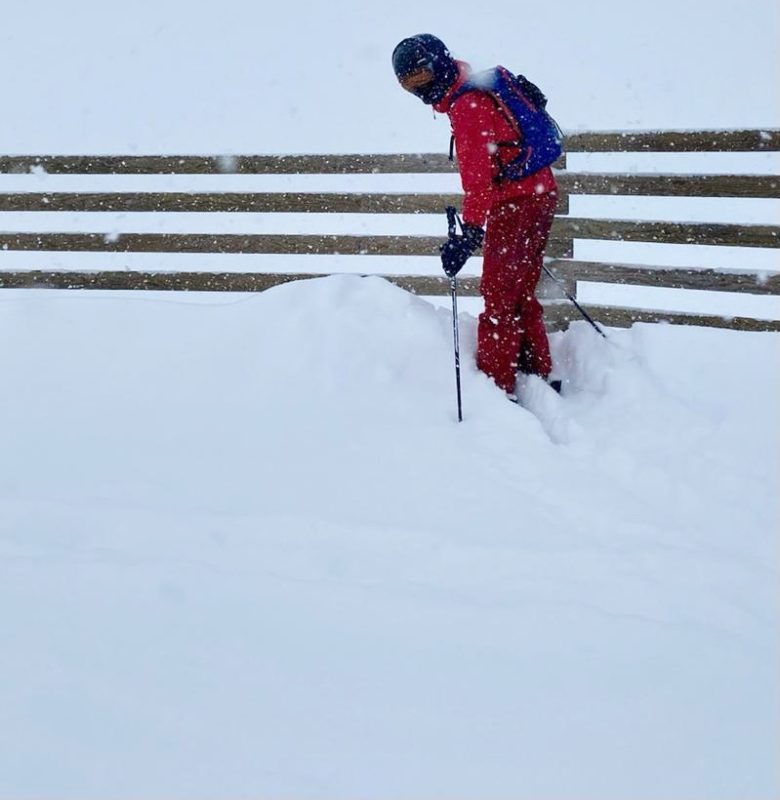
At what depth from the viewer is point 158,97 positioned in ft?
71.2

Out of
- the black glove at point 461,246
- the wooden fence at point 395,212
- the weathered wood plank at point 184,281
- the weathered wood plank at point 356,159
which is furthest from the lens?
the weathered wood plank at point 184,281

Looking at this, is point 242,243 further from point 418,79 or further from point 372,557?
point 372,557

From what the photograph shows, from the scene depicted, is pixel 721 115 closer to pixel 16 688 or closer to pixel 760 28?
pixel 760 28

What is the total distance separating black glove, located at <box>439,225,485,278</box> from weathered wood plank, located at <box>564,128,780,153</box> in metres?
1.78

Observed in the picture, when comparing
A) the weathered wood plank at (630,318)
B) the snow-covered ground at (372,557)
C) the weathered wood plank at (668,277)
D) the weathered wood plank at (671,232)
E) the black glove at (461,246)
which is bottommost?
the snow-covered ground at (372,557)

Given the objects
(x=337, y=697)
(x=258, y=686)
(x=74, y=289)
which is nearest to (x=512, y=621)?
(x=337, y=697)

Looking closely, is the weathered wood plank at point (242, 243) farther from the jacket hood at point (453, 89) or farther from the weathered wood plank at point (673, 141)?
the jacket hood at point (453, 89)

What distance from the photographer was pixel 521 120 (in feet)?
11.8

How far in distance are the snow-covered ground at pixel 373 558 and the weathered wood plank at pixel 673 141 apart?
4.45 feet

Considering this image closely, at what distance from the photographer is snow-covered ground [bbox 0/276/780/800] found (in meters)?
2.00

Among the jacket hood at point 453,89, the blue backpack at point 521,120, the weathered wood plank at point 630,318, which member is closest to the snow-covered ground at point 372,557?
the weathered wood plank at point 630,318

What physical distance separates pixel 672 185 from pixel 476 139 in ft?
6.86

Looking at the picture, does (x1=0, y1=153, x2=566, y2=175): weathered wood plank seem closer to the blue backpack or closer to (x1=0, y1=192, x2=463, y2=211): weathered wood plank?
(x1=0, y1=192, x2=463, y2=211): weathered wood plank

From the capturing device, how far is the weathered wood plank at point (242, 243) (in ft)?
18.1
